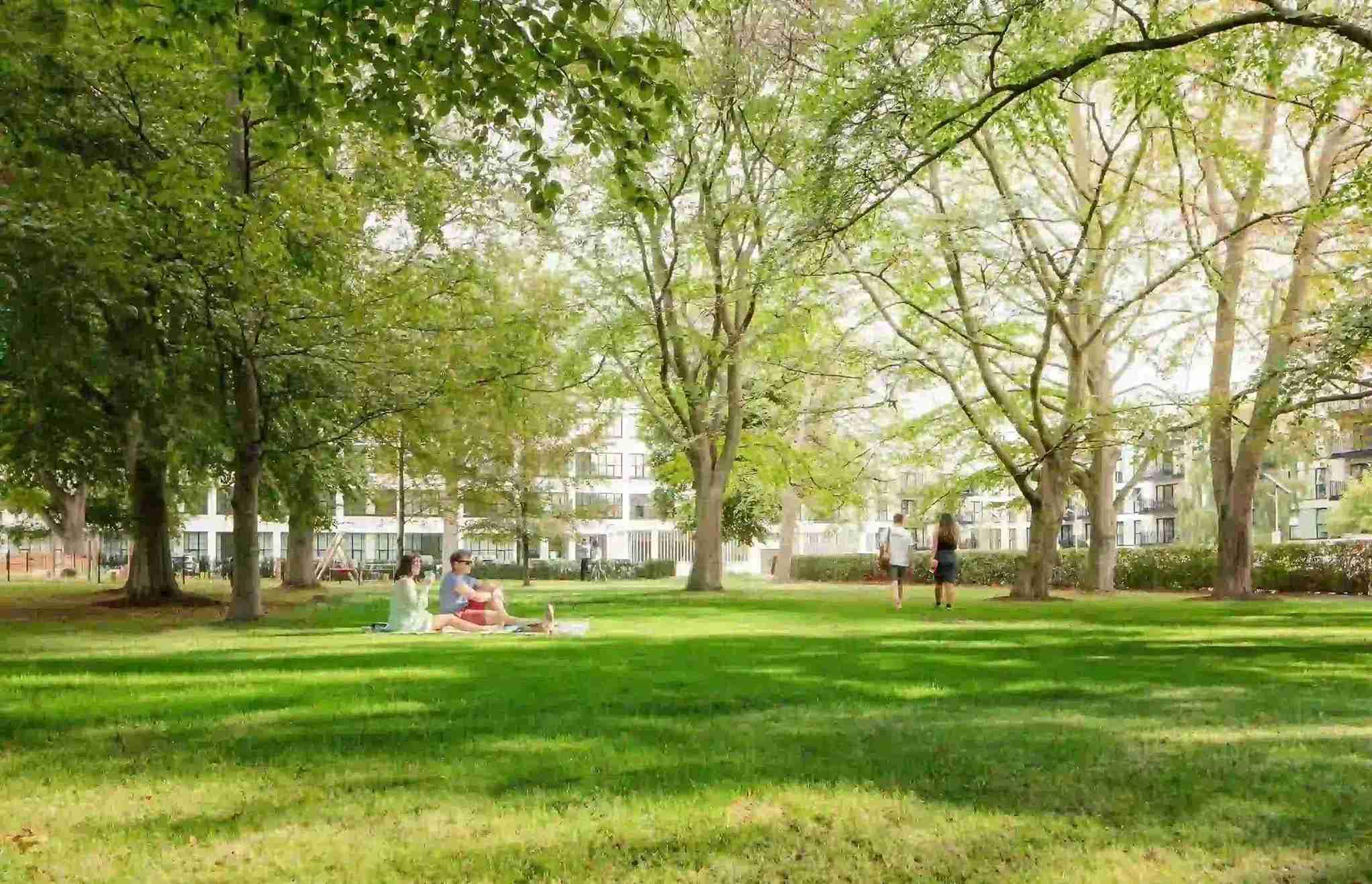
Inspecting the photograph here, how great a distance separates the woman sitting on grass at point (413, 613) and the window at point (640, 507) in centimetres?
7511

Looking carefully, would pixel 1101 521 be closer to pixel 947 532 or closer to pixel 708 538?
pixel 708 538

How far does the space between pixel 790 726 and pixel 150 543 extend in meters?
22.9

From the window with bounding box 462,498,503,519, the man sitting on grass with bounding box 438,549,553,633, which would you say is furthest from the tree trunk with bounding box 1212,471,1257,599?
the window with bounding box 462,498,503,519

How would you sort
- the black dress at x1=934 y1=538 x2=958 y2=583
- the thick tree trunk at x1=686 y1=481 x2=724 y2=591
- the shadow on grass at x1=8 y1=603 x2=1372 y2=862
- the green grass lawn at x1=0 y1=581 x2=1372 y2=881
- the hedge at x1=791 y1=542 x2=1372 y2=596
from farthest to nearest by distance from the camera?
the hedge at x1=791 y1=542 x2=1372 y2=596 → the thick tree trunk at x1=686 y1=481 x2=724 y2=591 → the black dress at x1=934 y1=538 x2=958 y2=583 → the shadow on grass at x1=8 y1=603 x2=1372 y2=862 → the green grass lawn at x1=0 y1=581 x2=1372 y2=881

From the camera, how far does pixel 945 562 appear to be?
77.5 ft

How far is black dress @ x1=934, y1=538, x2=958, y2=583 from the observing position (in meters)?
23.4

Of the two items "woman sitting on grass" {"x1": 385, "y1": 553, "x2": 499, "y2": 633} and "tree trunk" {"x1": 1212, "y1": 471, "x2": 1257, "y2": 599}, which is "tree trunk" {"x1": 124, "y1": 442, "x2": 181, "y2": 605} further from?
"tree trunk" {"x1": 1212, "y1": 471, "x2": 1257, "y2": 599}

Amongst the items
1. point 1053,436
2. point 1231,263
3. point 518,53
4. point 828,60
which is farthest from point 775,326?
point 518,53

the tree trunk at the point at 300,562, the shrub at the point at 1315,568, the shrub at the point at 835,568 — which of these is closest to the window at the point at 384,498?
the tree trunk at the point at 300,562

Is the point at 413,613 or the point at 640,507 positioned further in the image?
the point at 640,507

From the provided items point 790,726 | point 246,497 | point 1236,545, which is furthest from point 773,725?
point 1236,545

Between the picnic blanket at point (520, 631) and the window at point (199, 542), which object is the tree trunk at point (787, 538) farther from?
the window at point (199, 542)

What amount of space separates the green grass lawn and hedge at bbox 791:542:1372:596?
22.9m

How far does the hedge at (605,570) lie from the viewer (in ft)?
214
